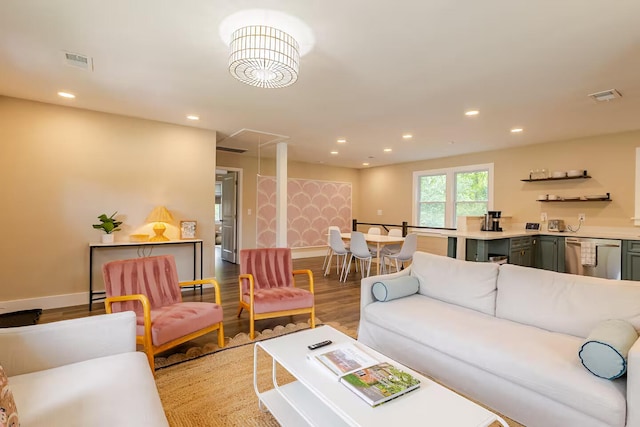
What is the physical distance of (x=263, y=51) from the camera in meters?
1.97

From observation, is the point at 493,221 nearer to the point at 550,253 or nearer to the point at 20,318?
the point at 550,253

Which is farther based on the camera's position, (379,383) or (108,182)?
(108,182)

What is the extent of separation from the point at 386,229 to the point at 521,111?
4.37 metres

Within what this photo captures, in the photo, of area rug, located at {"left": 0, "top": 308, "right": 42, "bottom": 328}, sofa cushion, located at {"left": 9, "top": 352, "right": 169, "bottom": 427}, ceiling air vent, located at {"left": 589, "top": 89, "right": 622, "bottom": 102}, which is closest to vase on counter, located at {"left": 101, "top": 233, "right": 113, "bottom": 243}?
area rug, located at {"left": 0, "top": 308, "right": 42, "bottom": 328}

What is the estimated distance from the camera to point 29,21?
6.74 ft

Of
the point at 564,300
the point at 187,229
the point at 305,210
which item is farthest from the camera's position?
the point at 305,210

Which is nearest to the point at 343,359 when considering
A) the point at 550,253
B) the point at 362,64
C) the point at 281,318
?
the point at 281,318

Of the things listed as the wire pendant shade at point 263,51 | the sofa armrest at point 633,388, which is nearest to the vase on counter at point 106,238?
the wire pendant shade at point 263,51

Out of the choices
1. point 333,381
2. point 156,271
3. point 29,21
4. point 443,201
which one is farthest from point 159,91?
point 443,201

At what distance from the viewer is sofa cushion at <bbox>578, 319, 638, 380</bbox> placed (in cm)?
142

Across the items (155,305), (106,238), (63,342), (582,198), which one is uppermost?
(582,198)

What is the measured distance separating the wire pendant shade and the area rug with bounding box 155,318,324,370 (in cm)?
221

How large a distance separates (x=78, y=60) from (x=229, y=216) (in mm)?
4657

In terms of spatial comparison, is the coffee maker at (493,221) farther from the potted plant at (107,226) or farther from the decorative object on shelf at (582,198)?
the potted plant at (107,226)
